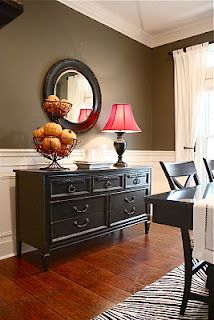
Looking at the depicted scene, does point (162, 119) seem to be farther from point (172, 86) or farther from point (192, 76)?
point (192, 76)

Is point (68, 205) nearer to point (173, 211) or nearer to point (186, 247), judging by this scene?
point (186, 247)

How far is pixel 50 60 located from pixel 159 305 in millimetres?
2379

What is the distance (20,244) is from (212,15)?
11.3 ft

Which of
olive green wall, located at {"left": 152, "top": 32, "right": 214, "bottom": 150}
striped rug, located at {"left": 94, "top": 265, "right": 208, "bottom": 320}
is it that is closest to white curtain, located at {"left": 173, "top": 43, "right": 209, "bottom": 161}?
olive green wall, located at {"left": 152, "top": 32, "right": 214, "bottom": 150}

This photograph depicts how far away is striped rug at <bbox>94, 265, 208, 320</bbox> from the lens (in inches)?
59.2

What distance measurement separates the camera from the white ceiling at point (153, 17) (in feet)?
10.1

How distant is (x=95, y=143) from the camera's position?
3.21 meters

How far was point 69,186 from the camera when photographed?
7.37 ft

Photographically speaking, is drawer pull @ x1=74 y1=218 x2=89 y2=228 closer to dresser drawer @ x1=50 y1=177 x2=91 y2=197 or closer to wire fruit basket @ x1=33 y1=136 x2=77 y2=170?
dresser drawer @ x1=50 y1=177 x2=91 y2=197

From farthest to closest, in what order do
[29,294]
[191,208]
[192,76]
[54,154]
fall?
[192,76], [54,154], [29,294], [191,208]

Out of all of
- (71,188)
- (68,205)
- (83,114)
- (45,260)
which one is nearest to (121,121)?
(83,114)

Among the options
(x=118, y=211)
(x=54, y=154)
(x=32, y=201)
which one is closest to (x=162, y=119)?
(x=118, y=211)

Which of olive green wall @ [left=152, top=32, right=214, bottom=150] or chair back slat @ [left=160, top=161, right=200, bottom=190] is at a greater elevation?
olive green wall @ [left=152, top=32, right=214, bottom=150]

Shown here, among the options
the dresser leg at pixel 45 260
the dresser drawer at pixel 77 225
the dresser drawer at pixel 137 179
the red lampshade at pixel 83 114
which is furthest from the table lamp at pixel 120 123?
the dresser leg at pixel 45 260
